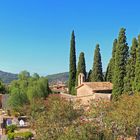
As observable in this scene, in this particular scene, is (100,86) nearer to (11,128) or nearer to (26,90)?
(26,90)

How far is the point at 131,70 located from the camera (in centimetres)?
4269

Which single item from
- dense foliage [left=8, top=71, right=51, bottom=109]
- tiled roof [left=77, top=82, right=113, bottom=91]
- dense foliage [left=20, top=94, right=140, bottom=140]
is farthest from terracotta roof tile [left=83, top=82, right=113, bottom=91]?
dense foliage [left=20, top=94, right=140, bottom=140]

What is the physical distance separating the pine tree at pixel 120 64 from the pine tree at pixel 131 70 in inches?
38.0

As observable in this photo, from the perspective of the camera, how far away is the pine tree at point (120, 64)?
43.3 m

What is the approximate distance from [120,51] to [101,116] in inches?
793

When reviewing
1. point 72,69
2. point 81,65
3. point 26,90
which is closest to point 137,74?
point 26,90

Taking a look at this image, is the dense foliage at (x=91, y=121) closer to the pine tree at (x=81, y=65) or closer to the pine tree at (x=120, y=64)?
the pine tree at (x=120, y=64)

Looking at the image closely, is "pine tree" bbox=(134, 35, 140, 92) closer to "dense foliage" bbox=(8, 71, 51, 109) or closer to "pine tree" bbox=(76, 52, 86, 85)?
"dense foliage" bbox=(8, 71, 51, 109)

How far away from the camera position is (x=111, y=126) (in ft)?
77.7

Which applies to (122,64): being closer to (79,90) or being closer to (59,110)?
(79,90)

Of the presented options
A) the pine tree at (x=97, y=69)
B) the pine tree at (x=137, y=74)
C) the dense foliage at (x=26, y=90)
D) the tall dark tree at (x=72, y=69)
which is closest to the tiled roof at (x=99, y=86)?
the dense foliage at (x=26, y=90)

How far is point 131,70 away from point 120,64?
243 cm

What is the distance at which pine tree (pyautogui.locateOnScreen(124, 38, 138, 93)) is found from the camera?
4133cm

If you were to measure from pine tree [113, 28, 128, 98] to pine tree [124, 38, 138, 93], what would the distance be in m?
0.97
